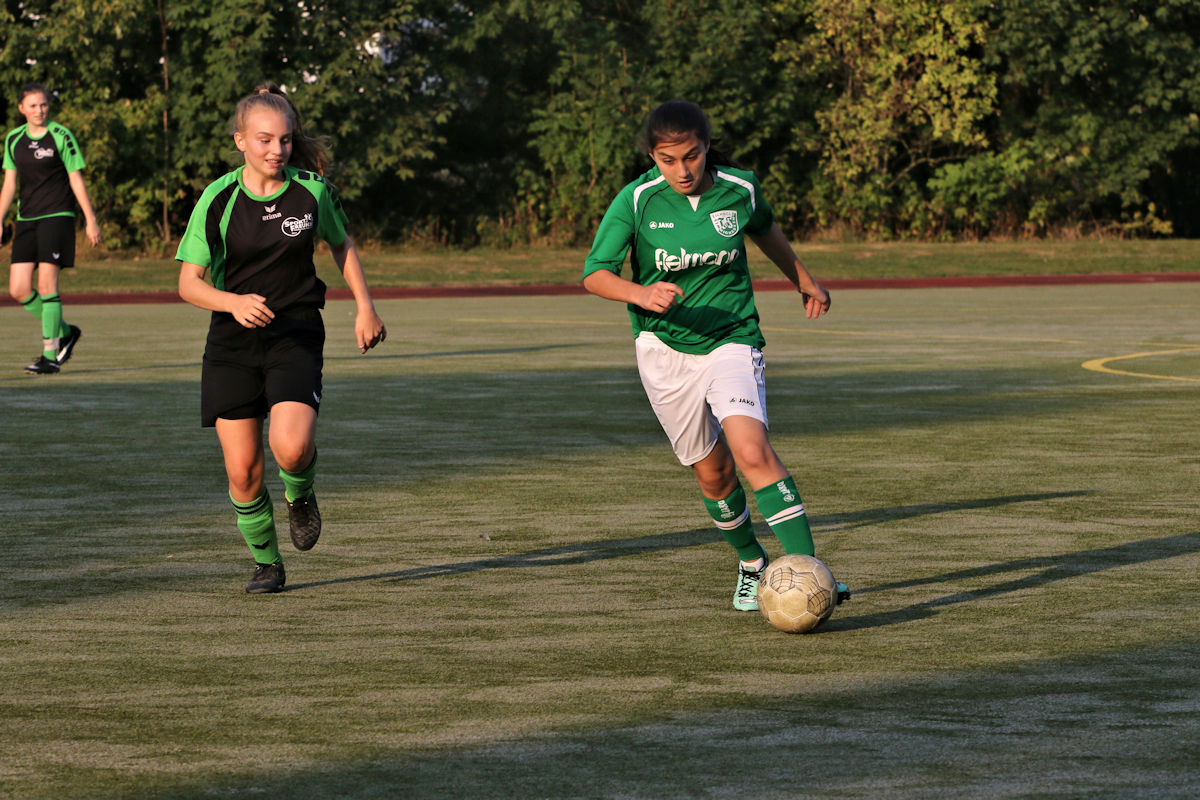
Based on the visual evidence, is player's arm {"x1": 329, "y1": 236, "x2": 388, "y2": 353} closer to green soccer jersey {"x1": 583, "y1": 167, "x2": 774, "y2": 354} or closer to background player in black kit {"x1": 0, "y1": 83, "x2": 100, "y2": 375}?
green soccer jersey {"x1": 583, "y1": 167, "x2": 774, "y2": 354}

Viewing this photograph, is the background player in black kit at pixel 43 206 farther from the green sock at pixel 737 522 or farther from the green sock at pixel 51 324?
the green sock at pixel 737 522

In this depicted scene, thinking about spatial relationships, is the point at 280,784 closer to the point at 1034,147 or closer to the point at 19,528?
the point at 19,528

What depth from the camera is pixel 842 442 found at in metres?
12.0

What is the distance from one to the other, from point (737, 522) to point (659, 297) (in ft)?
3.71

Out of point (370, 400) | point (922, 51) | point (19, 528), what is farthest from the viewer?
point (922, 51)

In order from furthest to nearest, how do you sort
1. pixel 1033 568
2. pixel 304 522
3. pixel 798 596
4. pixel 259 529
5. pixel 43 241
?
pixel 43 241, pixel 1033 568, pixel 304 522, pixel 259 529, pixel 798 596

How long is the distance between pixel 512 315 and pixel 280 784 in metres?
22.7

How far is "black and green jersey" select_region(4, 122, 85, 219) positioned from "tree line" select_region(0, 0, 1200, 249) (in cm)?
2675

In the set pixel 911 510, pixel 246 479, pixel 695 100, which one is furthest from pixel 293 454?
pixel 695 100

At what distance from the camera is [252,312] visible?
6.80 metres

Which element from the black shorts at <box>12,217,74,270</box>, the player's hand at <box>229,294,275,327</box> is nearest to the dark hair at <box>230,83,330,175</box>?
the player's hand at <box>229,294,275,327</box>

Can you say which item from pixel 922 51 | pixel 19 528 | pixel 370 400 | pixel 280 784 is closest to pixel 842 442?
pixel 370 400

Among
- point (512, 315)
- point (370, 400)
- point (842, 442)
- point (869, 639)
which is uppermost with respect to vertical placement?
point (869, 639)

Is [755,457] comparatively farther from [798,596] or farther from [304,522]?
[304,522]
